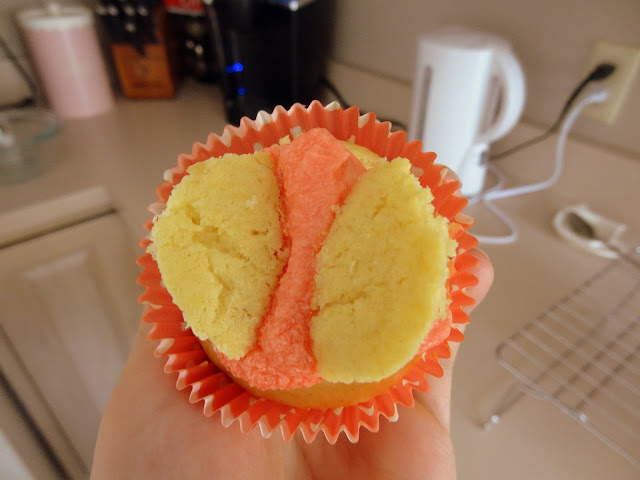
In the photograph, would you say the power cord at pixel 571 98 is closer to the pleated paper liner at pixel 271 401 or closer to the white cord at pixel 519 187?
the white cord at pixel 519 187

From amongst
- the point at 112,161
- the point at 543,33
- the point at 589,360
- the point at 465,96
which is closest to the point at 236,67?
the point at 112,161

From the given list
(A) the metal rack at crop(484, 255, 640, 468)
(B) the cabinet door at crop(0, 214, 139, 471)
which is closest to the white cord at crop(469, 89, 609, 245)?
(A) the metal rack at crop(484, 255, 640, 468)

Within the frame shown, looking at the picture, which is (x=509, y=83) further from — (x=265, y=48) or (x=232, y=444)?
(x=232, y=444)

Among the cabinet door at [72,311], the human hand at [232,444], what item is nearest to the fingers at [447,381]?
the human hand at [232,444]

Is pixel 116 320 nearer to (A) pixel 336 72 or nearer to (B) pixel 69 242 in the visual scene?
(B) pixel 69 242

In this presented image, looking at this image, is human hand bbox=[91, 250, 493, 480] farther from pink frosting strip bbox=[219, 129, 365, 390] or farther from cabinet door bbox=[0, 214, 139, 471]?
cabinet door bbox=[0, 214, 139, 471]

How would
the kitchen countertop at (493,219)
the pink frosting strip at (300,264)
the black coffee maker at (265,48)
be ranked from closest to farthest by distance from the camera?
the pink frosting strip at (300,264) < the kitchen countertop at (493,219) < the black coffee maker at (265,48)
